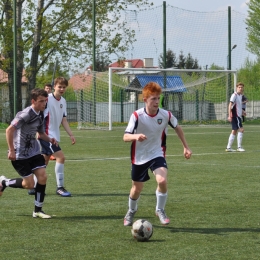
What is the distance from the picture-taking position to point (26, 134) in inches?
335

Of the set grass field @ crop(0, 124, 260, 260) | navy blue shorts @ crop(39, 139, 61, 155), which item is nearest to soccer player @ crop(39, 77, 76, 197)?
navy blue shorts @ crop(39, 139, 61, 155)

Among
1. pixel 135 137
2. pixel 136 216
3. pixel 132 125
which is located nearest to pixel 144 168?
pixel 132 125

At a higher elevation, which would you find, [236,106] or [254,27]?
[254,27]

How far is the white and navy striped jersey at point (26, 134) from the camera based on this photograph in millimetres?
8430

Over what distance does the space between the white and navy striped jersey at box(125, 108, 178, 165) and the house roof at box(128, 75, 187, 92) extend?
25.2 m

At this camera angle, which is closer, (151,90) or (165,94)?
(151,90)

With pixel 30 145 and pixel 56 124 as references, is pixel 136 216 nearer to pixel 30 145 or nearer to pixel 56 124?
pixel 30 145

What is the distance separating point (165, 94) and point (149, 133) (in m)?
26.1

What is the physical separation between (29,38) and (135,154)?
30.1 metres

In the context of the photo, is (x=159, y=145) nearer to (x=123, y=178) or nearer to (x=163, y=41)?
(x=123, y=178)

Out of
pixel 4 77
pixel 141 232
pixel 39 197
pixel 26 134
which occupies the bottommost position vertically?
pixel 141 232

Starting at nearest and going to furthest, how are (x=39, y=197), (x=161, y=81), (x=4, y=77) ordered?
(x=39, y=197), (x=161, y=81), (x=4, y=77)

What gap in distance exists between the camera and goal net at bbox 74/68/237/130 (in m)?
32.0

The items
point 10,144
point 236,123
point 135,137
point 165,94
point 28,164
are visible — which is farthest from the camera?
point 165,94
